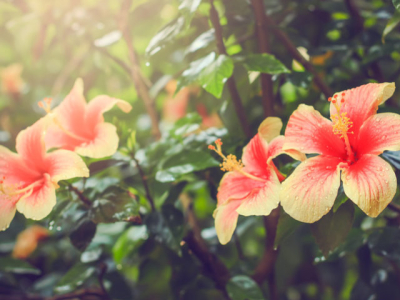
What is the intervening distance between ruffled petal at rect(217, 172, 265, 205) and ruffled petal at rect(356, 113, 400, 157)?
0.63 ft

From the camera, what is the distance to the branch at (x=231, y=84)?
3.01ft

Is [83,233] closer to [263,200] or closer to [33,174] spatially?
[33,174]

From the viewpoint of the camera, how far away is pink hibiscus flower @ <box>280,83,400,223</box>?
0.61m

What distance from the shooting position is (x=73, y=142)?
2.97 feet

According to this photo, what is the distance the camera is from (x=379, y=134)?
649 mm

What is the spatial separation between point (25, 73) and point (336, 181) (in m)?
1.79

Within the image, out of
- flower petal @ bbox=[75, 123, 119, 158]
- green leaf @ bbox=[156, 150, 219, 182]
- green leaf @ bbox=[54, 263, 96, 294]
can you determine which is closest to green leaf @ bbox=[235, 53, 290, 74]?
green leaf @ bbox=[156, 150, 219, 182]

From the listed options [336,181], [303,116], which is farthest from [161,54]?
[336,181]

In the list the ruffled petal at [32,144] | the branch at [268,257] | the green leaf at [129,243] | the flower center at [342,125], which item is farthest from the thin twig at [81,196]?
the flower center at [342,125]

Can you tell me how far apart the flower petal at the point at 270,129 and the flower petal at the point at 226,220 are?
0.46 ft

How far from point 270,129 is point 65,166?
16.4 inches

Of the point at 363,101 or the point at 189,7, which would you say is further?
the point at 189,7

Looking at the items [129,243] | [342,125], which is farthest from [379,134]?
[129,243]

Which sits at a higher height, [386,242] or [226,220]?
[226,220]
